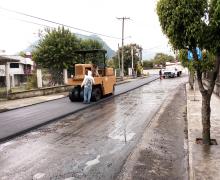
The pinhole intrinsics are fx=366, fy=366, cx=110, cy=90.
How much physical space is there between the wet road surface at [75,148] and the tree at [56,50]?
21.4 m

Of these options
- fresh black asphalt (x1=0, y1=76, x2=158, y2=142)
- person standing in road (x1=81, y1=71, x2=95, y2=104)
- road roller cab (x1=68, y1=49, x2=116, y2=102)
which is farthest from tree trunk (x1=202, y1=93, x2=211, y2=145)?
road roller cab (x1=68, y1=49, x2=116, y2=102)

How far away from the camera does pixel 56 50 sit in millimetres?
36000

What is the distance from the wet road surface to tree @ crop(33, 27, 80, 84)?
70.1ft

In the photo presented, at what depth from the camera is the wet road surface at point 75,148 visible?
7.40m

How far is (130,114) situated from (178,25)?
7.59 m

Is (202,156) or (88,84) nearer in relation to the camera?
(202,156)

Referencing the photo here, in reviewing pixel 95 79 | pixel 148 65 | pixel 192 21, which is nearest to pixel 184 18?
pixel 192 21

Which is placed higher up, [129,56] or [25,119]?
[129,56]

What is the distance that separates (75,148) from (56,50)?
2751 cm

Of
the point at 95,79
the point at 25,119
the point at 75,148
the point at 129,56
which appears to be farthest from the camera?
the point at 129,56

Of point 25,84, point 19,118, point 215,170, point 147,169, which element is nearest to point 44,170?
point 147,169

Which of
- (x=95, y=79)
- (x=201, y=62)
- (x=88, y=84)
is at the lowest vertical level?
(x=88, y=84)

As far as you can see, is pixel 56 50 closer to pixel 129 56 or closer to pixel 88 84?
pixel 88 84

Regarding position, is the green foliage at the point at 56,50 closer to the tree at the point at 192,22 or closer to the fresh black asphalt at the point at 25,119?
the fresh black asphalt at the point at 25,119
